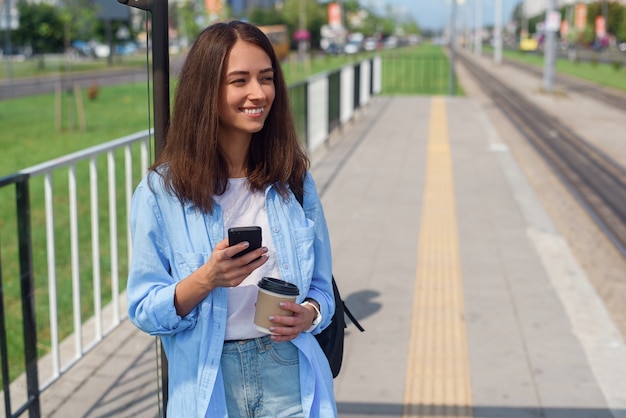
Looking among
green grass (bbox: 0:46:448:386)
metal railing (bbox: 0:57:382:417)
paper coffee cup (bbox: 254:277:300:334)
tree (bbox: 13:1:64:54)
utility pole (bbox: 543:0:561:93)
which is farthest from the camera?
tree (bbox: 13:1:64:54)

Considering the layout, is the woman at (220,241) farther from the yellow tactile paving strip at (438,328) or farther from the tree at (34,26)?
the tree at (34,26)

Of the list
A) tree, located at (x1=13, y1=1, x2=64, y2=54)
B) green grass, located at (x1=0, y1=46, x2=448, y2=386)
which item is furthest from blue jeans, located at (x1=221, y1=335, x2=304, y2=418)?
tree, located at (x1=13, y1=1, x2=64, y2=54)

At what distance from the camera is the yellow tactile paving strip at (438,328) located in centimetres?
401

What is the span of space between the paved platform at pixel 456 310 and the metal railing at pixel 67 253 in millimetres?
264

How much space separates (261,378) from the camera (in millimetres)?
1996

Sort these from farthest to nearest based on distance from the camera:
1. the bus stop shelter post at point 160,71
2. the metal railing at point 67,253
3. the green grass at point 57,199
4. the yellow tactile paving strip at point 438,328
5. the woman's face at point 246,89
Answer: the green grass at point 57,199
the yellow tactile paving strip at point 438,328
the metal railing at point 67,253
the bus stop shelter post at point 160,71
the woman's face at point 246,89

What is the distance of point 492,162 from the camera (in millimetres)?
11680

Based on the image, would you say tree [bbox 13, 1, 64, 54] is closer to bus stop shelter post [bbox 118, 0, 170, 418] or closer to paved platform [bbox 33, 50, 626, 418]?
paved platform [bbox 33, 50, 626, 418]

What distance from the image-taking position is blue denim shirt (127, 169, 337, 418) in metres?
1.94

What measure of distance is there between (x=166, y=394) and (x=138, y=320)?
420mm

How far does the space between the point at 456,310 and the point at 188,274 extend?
3.65 metres

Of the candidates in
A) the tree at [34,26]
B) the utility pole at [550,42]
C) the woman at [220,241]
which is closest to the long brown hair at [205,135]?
the woman at [220,241]

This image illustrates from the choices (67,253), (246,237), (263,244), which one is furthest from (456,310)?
(246,237)

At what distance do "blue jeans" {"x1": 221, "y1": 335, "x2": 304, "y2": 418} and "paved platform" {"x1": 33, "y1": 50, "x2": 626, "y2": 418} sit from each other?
1919 mm
